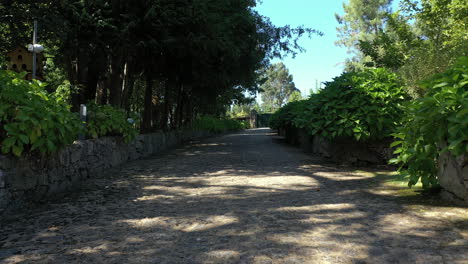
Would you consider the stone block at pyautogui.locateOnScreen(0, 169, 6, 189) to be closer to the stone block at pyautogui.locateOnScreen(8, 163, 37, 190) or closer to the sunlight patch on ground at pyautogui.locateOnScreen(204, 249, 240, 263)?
the stone block at pyautogui.locateOnScreen(8, 163, 37, 190)

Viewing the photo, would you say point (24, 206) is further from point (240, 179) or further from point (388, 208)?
point (388, 208)

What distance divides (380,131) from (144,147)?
290 inches

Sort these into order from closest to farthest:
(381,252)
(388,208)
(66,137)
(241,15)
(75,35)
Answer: (381,252) < (388,208) < (66,137) < (75,35) < (241,15)

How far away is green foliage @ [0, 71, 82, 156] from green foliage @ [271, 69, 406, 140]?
5.12 m

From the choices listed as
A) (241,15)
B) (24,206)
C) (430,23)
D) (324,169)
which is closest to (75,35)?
(241,15)

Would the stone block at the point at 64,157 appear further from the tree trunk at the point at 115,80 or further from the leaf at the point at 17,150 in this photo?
the tree trunk at the point at 115,80

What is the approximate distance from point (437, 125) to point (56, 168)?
520 centimetres

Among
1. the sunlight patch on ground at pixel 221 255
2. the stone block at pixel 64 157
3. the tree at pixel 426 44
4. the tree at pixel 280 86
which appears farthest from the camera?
the tree at pixel 280 86

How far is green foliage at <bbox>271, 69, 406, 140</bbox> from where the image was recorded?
7.13 m

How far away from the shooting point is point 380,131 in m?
7.20

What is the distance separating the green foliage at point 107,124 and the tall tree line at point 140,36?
3.27 feet

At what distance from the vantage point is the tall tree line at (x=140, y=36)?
9.00 m

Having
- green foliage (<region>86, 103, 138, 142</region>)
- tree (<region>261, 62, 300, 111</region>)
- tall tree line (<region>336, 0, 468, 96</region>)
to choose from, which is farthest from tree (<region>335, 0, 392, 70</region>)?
tree (<region>261, 62, 300, 111</region>)

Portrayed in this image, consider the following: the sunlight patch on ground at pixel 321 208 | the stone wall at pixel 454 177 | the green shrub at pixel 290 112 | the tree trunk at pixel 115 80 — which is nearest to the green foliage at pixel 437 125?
the stone wall at pixel 454 177
